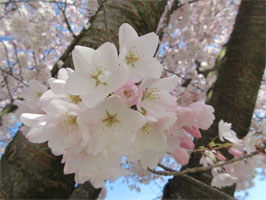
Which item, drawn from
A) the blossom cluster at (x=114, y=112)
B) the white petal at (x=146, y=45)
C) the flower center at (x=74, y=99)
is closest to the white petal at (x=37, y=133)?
the blossom cluster at (x=114, y=112)

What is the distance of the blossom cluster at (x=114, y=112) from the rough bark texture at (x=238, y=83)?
106 cm

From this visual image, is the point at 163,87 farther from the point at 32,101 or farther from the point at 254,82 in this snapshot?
the point at 254,82

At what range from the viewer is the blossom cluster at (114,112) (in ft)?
1.67

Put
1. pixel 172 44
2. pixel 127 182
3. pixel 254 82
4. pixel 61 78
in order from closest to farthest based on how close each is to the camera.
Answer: pixel 61 78 < pixel 254 82 < pixel 172 44 < pixel 127 182

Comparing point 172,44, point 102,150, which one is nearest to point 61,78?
point 102,150

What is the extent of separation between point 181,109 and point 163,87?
0.08 m

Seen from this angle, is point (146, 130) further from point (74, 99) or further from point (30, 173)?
point (30, 173)

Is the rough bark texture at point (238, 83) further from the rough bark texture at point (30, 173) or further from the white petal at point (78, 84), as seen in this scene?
the white petal at point (78, 84)

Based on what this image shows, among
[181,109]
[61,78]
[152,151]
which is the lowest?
[152,151]

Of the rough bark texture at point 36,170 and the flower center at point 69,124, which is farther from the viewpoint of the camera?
the rough bark texture at point 36,170

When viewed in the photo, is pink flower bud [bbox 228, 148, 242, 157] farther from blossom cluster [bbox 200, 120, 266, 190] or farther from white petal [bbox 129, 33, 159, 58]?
white petal [bbox 129, 33, 159, 58]

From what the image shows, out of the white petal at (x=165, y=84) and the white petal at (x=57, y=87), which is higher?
the white petal at (x=57, y=87)

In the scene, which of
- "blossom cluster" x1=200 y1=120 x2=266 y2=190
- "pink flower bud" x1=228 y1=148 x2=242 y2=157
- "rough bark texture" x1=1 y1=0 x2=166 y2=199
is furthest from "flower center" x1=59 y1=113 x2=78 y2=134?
"pink flower bud" x1=228 y1=148 x2=242 y2=157

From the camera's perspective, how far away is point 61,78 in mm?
623
